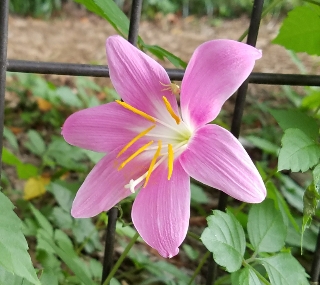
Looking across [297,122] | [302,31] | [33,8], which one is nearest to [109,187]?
[297,122]

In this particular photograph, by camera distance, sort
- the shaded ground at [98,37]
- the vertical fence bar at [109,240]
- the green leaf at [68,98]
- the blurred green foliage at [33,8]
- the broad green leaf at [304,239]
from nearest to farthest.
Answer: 1. the vertical fence bar at [109,240]
2. the broad green leaf at [304,239]
3. the green leaf at [68,98]
4. the shaded ground at [98,37]
5. the blurred green foliage at [33,8]

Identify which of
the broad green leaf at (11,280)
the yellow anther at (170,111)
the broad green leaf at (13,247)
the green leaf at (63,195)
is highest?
the yellow anther at (170,111)

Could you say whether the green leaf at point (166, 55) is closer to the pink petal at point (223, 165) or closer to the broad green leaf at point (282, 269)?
the pink petal at point (223, 165)

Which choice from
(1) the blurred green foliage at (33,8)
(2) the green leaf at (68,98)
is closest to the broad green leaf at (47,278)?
(2) the green leaf at (68,98)

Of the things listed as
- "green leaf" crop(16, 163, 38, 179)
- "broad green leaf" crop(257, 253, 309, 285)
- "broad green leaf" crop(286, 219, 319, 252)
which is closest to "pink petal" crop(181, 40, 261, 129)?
"broad green leaf" crop(257, 253, 309, 285)

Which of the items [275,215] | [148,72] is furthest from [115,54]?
[275,215]

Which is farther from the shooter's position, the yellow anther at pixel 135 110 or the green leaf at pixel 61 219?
the green leaf at pixel 61 219

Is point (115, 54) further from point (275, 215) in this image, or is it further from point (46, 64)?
point (275, 215)

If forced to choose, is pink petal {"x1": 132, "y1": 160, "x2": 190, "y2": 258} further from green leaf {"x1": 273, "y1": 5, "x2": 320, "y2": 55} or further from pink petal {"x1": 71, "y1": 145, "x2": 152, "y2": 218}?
green leaf {"x1": 273, "y1": 5, "x2": 320, "y2": 55}
